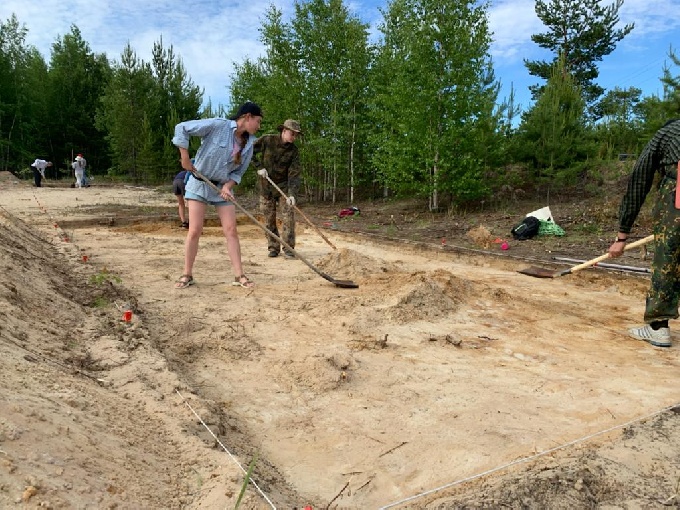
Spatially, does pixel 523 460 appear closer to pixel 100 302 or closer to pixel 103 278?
pixel 100 302

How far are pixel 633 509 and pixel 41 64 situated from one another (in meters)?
38.0

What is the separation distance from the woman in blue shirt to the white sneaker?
336 centimetres

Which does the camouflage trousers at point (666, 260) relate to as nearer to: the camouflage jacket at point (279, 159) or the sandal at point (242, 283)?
the sandal at point (242, 283)

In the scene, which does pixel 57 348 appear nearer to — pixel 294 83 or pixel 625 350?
pixel 625 350

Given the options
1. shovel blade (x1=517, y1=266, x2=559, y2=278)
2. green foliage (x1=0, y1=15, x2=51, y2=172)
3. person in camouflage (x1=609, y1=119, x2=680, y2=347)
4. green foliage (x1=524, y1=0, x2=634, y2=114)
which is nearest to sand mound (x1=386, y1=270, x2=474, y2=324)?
shovel blade (x1=517, y1=266, x2=559, y2=278)

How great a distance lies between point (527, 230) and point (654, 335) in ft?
15.5

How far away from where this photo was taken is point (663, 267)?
11.7 ft

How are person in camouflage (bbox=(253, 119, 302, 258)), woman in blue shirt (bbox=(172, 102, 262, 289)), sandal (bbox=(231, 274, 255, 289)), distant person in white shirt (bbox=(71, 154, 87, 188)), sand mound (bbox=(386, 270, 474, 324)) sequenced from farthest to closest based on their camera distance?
distant person in white shirt (bbox=(71, 154, 87, 188)) → person in camouflage (bbox=(253, 119, 302, 258)) → sandal (bbox=(231, 274, 255, 289)) → woman in blue shirt (bbox=(172, 102, 262, 289)) → sand mound (bbox=(386, 270, 474, 324))

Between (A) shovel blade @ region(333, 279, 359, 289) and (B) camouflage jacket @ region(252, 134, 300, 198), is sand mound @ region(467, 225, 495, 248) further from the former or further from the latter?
(A) shovel blade @ region(333, 279, 359, 289)

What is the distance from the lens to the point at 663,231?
357 centimetres

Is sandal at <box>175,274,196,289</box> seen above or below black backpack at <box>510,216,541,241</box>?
below

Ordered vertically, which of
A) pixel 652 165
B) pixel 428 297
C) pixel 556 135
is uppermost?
pixel 556 135

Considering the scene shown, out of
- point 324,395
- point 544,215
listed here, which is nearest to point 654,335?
point 324,395

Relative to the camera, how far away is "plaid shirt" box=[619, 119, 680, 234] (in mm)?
3531
